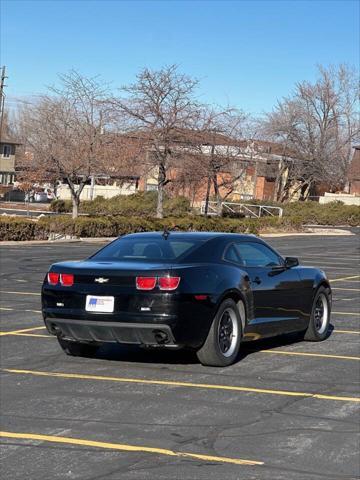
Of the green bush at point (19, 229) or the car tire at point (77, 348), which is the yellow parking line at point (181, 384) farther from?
the green bush at point (19, 229)

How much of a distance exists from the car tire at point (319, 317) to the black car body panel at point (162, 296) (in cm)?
119

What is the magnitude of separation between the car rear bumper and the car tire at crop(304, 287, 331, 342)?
9.58ft

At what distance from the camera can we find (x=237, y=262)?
9320 millimetres

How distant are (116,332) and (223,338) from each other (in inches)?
48.7

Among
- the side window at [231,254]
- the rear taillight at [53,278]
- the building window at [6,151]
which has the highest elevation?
the building window at [6,151]

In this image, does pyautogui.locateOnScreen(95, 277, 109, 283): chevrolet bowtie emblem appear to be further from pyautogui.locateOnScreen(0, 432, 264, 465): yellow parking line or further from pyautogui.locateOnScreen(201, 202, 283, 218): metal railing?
pyautogui.locateOnScreen(201, 202, 283, 218): metal railing

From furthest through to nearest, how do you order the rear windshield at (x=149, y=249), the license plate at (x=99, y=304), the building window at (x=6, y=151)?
the building window at (x=6, y=151), the rear windshield at (x=149, y=249), the license plate at (x=99, y=304)

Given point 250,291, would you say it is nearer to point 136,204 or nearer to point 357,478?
point 357,478

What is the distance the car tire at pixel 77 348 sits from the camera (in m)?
9.33

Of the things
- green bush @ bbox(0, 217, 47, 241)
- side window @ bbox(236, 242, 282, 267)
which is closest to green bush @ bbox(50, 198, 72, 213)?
green bush @ bbox(0, 217, 47, 241)

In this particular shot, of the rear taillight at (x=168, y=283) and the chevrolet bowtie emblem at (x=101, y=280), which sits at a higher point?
the rear taillight at (x=168, y=283)

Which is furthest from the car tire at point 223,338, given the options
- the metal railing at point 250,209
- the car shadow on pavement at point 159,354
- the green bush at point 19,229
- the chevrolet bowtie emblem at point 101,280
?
the metal railing at point 250,209

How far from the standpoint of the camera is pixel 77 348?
30.8 feet

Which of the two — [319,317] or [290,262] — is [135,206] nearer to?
[319,317]
